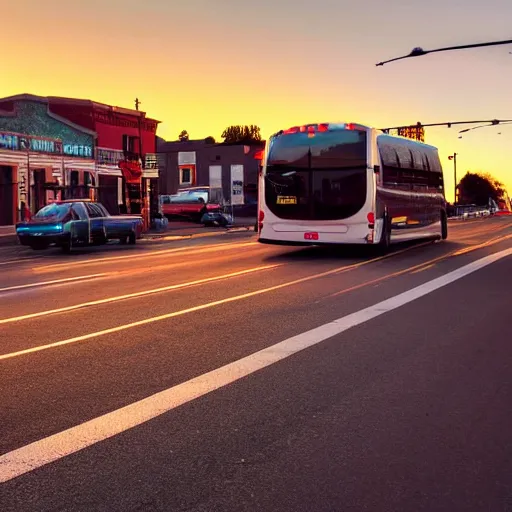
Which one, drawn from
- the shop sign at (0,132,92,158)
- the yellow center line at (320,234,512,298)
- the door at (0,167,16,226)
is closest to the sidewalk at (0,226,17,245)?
the door at (0,167,16,226)

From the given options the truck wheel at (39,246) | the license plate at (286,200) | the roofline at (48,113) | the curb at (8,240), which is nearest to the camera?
the license plate at (286,200)

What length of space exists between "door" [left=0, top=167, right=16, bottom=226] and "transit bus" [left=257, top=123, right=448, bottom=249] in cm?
2082

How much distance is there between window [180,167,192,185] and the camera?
79.5 meters

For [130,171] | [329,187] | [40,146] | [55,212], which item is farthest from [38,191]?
Result: [329,187]

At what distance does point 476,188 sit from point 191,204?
5233 inches

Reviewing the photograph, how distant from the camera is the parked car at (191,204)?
46.6m

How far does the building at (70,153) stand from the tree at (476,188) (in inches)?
5083

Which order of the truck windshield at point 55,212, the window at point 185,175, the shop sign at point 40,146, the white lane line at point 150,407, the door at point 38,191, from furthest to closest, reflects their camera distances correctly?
the window at point 185,175, the door at point 38,191, the shop sign at point 40,146, the truck windshield at point 55,212, the white lane line at point 150,407

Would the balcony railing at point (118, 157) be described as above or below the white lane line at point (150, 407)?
above

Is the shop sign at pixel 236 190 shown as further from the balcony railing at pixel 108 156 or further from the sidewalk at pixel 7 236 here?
the sidewalk at pixel 7 236

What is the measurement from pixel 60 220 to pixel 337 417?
61.3 ft

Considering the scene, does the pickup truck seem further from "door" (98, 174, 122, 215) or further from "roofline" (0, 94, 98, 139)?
"door" (98, 174, 122, 215)

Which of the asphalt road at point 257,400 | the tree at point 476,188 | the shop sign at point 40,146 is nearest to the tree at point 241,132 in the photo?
the tree at point 476,188

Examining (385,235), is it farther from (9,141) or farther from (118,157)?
(118,157)
